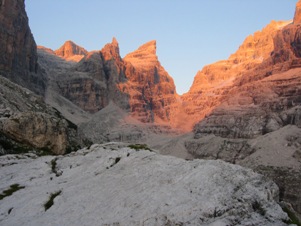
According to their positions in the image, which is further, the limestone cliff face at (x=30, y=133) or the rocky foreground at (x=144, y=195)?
the limestone cliff face at (x=30, y=133)

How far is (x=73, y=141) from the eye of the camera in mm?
95688

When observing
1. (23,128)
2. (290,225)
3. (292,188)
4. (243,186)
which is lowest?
(292,188)

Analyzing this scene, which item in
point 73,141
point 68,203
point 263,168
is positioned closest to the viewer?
point 68,203

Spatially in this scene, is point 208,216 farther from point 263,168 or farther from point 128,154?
point 263,168

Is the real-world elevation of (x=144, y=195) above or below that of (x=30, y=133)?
below

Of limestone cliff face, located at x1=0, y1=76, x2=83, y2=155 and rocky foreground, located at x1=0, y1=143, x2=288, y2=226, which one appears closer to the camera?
rocky foreground, located at x1=0, y1=143, x2=288, y2=226

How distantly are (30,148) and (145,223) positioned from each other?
4831 cm

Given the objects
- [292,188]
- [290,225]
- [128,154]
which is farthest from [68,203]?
[292,188]

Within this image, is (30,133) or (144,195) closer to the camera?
(144,195)

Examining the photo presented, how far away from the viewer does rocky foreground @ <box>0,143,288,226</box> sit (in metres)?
29.4

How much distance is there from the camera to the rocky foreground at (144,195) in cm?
2938

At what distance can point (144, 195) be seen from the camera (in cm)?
3359

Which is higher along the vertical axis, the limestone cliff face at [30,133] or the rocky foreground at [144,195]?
the limestone cliff face at [30,133]

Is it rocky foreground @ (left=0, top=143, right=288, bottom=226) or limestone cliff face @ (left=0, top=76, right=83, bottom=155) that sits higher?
limestone cliff face @ (left=0, top=76, right=83, bottom=155)
